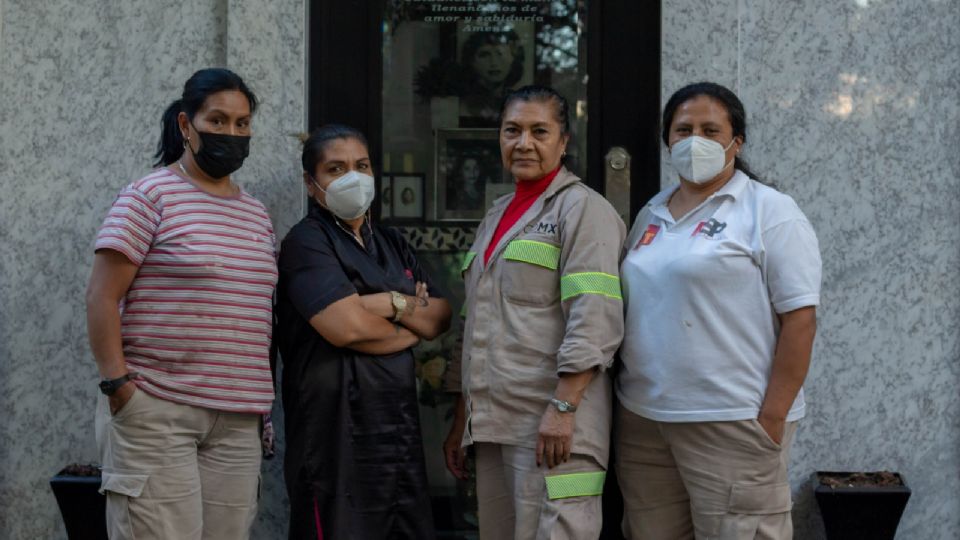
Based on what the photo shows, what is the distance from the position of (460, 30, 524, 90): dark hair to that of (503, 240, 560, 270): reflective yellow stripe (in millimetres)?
1175

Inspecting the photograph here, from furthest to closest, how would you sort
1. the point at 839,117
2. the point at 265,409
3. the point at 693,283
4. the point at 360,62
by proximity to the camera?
the point at 360,62
the point at 839,117
the point at 265,409
the point at 693,283

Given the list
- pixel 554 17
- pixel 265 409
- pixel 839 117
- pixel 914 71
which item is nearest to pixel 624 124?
pixel 554 17

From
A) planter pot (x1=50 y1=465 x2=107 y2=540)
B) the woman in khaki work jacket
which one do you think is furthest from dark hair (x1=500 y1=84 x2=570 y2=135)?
planter pot (x1=50 y1=465 x2=107 y2=540)

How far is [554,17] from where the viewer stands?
14.3 ft

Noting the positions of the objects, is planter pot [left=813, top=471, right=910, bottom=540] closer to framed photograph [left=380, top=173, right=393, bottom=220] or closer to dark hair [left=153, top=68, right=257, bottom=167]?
framed photograph [left=380, top=173, right=393, bottom=220]

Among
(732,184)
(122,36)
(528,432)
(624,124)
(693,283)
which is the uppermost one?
(122,36)

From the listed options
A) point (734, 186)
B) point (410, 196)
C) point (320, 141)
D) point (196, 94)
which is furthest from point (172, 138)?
point (734, 186)

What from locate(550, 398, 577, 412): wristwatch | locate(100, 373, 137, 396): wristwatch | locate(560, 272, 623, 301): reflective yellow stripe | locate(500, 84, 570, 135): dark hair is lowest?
locate(550, 398, 577, 412): wristwatch

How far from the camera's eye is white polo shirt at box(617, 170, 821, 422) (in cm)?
312

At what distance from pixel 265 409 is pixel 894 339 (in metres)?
2.15

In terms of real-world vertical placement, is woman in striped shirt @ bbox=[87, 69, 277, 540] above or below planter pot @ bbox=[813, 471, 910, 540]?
above

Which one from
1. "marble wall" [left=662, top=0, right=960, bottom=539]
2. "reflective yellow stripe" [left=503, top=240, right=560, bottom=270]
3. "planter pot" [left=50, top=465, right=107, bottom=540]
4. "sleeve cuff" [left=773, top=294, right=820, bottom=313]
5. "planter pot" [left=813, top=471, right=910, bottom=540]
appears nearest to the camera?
"sleeve cuff" [left=773, top=294, right=820, bottom=313]

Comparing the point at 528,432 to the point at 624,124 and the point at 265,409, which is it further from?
the point at 624,124

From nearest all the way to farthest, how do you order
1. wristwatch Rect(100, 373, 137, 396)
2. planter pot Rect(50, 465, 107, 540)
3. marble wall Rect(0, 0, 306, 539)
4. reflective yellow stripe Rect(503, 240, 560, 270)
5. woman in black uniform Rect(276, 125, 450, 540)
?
wristwatch Rect(100, 373, 137, 396), reflective yellow stripe Rect(503, 240, 560, 270), woman in black uniform Rect(276, 125, 450, 540), planter pot Rect(50, 465, 107, 540), marble wall Rect(0, 0, 306, 539)
